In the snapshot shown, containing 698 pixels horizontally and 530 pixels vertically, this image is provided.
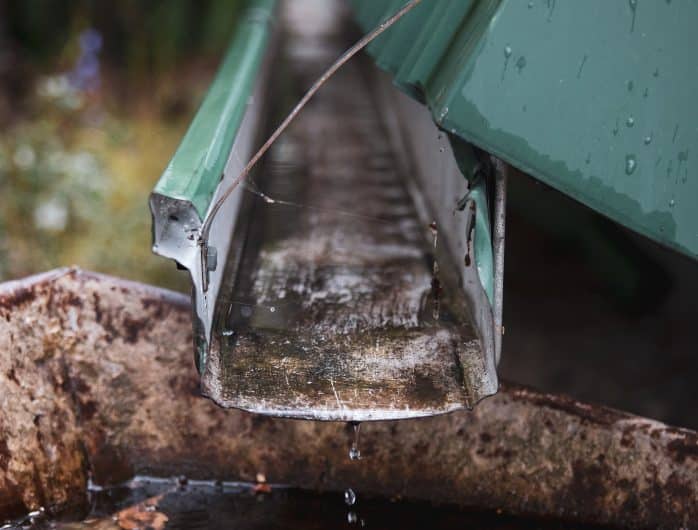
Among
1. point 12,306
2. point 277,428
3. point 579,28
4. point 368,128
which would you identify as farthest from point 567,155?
point 368,128

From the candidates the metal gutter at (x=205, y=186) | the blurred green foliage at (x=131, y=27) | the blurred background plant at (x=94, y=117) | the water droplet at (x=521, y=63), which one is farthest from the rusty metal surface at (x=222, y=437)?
the blurred green foliage at (x=131, y=27)

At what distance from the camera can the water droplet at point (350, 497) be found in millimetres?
2266

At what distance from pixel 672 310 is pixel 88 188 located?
121 inches

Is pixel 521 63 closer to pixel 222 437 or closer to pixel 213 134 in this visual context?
pixel 213 134

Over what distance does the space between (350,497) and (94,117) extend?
12.8ft

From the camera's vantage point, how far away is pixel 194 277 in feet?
6.05

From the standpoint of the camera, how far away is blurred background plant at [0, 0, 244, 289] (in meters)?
3.89

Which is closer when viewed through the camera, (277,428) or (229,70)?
(277,428)

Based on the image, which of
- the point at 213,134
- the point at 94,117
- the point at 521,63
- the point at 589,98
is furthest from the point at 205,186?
the point at 94,117

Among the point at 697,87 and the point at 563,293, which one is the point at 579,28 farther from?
the point at 563,293

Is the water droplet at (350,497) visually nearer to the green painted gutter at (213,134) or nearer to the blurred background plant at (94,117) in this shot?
the green painted gutter at (213,134)

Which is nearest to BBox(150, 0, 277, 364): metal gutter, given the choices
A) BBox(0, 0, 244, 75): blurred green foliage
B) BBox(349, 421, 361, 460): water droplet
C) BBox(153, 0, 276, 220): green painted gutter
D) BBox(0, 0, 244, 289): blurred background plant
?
BBox(153, 0, 276, 220): green painted gutter

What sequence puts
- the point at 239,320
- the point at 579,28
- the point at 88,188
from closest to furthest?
1. the point at 579,28
2. the point at 239,320
3. the point at 88,188

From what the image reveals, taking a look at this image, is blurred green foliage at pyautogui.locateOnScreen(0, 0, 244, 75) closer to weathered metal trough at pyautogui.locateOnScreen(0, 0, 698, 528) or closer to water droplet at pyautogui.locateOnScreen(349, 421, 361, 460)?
weathered metal trough at pyautogui.locateOnScreen(0, 0, 698, 528)
